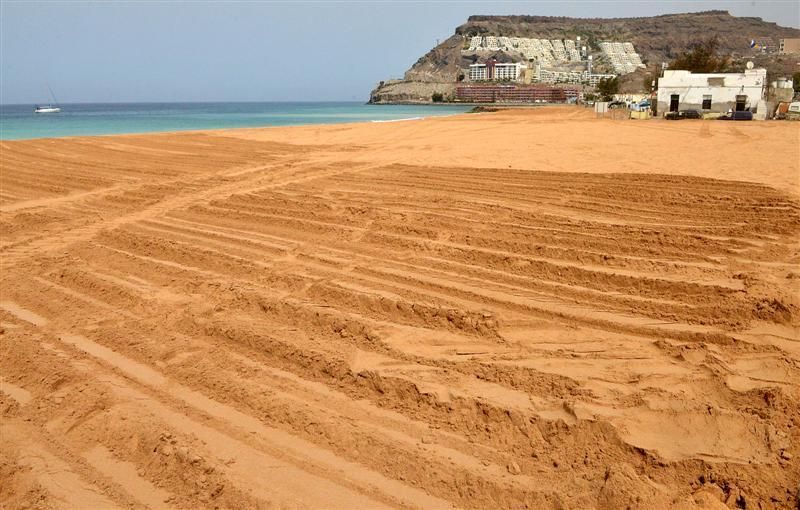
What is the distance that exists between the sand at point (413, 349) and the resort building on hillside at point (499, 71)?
17453 centimetres

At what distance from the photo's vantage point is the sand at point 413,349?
312 cm

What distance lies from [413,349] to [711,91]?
107 feet

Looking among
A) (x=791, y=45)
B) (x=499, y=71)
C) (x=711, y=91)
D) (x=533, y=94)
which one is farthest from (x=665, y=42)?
(x=711, y=91)

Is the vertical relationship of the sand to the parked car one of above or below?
below

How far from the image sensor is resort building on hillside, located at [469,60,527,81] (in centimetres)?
17188

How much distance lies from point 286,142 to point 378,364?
1664cm

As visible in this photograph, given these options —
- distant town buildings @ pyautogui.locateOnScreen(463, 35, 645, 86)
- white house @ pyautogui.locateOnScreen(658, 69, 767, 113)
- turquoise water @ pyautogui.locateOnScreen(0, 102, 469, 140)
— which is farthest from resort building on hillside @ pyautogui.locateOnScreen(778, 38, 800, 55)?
white house @ pyautogui.locateOnScreen(658, 69, 767, 113)

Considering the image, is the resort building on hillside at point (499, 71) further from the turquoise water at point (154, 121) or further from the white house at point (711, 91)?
the white house at point (711, 91)

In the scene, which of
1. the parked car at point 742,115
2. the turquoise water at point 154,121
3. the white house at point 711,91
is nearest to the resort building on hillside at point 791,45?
the turquoise water at point 154,121

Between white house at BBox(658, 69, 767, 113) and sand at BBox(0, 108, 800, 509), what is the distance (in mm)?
24023

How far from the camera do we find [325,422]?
3.58m

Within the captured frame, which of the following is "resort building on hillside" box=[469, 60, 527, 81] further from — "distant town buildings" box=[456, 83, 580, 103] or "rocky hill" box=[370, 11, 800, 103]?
"distant town buildings" box=[456, 83, 580, 103]

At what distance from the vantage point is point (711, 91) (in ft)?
98.1

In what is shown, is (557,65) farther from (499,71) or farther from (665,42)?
(665,42)
